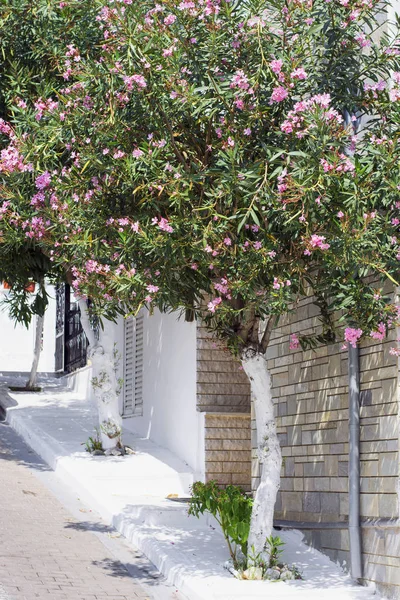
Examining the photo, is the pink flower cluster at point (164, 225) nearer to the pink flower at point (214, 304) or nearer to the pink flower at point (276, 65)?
the pink flower at point (214, 304)

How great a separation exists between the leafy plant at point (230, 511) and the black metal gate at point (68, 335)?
11.6 metres

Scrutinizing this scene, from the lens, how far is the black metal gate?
21812 mm

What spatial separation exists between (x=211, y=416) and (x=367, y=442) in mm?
4650

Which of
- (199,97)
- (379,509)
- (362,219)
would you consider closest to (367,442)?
(379,509)

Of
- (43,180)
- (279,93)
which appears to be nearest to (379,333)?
(279,93)

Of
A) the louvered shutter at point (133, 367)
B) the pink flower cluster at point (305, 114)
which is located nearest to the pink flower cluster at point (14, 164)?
the pink flower cluster at point (305, 114)

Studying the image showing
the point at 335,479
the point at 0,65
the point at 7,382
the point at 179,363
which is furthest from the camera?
the point at 7,382

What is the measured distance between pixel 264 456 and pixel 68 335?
15.0 m

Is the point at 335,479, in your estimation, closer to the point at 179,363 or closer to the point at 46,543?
the point at 46,543

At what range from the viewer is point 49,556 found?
8.86 m

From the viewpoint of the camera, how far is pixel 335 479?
8.79 m

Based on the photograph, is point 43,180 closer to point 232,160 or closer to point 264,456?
point 232,160

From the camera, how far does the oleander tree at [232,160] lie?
23.0ft

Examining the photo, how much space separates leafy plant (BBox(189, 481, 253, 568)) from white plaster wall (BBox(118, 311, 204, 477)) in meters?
2.46
